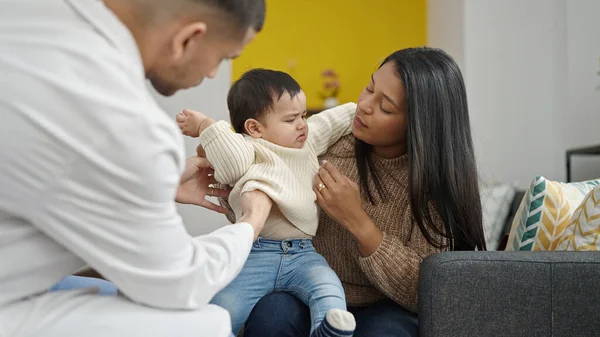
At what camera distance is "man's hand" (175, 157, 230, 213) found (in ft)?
5.66

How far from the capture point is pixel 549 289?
140 cm

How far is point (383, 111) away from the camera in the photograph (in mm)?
1760

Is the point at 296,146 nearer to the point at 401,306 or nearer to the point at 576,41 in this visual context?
the point at 401,306

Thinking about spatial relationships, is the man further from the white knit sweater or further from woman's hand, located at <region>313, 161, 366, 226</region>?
woman's hand, located at <region>313, 161, 366, 226</region>

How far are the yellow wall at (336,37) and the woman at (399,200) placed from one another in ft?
12.7

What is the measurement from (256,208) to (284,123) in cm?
31

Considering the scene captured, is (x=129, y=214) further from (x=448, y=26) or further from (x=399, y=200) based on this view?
(x=448, y=26)

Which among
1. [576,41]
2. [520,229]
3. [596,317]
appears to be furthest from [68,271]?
[576,41]

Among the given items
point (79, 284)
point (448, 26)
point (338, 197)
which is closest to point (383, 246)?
point (338, 197)

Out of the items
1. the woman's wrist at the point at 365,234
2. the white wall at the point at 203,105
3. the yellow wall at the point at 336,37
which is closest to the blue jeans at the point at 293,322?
the woman's wrist at the point at 365,234

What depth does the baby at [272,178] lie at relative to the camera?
5.23ft

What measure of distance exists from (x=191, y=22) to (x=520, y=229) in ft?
3.99

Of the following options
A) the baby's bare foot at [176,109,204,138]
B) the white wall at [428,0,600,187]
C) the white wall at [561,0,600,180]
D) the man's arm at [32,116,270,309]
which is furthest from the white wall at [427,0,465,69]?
the man's arm at [32,116,270,309]

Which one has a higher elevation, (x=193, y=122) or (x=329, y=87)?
(x=193, y=122)
